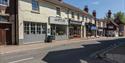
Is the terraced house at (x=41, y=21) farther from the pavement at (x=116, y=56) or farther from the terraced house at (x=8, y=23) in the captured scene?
the pavement at (x=116, y=56)

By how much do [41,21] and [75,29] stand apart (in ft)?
54.1

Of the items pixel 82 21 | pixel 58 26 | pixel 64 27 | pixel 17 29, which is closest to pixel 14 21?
pixel 17 29

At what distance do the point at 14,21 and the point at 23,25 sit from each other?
1.55 meters

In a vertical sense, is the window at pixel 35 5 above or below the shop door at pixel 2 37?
above

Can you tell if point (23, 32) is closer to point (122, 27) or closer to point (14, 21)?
point (14, 21)

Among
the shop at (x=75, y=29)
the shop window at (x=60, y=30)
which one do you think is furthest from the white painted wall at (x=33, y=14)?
the shop at (x=75, y=29)

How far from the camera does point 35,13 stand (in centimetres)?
3219

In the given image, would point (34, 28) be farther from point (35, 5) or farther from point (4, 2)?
point (4, 2)

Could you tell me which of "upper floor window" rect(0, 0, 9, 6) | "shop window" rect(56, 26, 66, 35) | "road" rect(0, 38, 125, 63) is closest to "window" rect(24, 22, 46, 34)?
"upper floor window" rect(0, 0, 9, 6)

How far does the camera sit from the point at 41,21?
1318 inches

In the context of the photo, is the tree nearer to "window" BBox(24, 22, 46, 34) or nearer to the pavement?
"window" BBox(24, 22, 46, 34)

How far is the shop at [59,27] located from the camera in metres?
37.4

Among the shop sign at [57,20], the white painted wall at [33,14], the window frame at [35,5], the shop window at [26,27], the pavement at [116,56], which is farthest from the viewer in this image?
the shop sign at [57,20]

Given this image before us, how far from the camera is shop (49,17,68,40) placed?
37438mm
